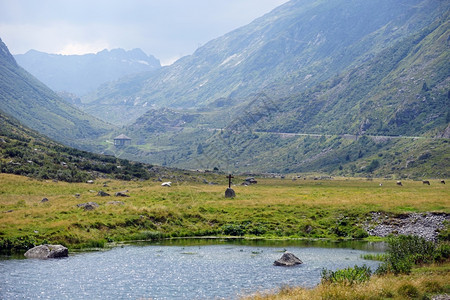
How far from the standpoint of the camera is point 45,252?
45531 mm

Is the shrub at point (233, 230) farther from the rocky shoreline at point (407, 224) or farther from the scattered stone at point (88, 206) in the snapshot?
the scattered stone at point (88, 206)

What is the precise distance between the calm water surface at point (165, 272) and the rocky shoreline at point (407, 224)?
11.0 metres

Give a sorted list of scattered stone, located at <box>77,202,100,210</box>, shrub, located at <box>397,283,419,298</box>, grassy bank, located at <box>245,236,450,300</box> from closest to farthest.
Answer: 1. grassy bank, located at <box>245,236,450,300</box>
2. shrub, located at <box>397,283,419,298</box>
3. scattered stone, located at <box>77,202,100,210</box>

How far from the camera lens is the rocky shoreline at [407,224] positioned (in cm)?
6066

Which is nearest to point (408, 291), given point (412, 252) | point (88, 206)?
point (412, 252)

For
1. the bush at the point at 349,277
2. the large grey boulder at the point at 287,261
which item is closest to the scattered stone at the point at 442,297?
the bush at the point at 349,277

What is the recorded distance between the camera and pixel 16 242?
49.0 meters

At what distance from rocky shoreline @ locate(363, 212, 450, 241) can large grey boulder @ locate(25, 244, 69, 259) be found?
38.2 meters

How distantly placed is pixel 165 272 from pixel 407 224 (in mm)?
36919

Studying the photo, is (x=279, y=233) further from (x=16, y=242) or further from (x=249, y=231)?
(x=16, y=242)

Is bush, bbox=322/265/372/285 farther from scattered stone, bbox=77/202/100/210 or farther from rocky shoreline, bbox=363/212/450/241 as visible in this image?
scattered stone, bbox=77/202/100/210

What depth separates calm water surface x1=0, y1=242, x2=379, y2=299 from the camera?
34438 mm

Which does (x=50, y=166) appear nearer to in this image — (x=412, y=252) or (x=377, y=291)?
(x=412, y=252)

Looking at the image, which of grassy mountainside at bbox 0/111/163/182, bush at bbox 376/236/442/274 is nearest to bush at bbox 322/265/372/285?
bush at bbox 376/236/442/274
